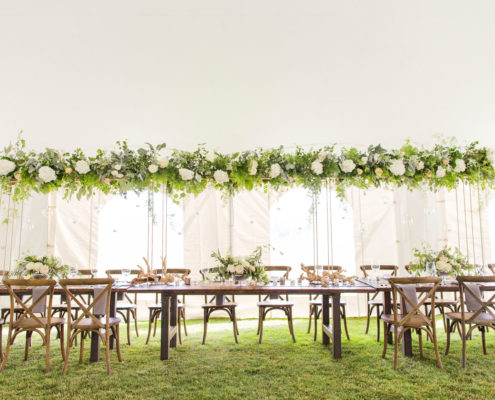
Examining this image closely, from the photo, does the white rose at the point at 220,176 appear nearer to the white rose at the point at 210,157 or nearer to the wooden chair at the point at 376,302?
the white rose at the point at 210,157

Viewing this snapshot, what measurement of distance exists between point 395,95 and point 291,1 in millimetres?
2639

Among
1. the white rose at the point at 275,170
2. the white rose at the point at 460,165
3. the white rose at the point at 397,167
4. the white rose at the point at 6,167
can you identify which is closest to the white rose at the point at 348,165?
the white rose at the point at 397,167

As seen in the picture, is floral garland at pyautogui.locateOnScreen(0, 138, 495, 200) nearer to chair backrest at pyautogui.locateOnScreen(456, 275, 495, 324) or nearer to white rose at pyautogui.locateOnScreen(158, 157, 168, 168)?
white rose at pyautogui.locateOnScreen(158, 157, 168, 168)

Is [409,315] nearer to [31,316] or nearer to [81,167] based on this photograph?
[31,316]

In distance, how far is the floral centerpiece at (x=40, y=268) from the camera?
17.1 ft

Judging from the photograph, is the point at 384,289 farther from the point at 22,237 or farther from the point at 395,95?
the point at 22,237

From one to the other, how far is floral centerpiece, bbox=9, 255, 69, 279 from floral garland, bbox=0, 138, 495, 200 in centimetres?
90

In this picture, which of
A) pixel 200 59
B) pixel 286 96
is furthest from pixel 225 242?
pixel 200 59

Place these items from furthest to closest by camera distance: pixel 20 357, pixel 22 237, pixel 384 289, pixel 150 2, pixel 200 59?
pixel 22 237
pixel 200 59
pixel 20 357
pixel 384 289
pixel 150 2

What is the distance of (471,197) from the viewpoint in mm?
8484

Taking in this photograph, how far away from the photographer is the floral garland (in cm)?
517

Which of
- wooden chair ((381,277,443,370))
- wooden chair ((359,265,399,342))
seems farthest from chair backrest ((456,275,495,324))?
wooden chair ((359,265,399,342))

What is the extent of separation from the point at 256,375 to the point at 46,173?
11.2 ft

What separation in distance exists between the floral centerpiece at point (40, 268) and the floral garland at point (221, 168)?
90 cm
